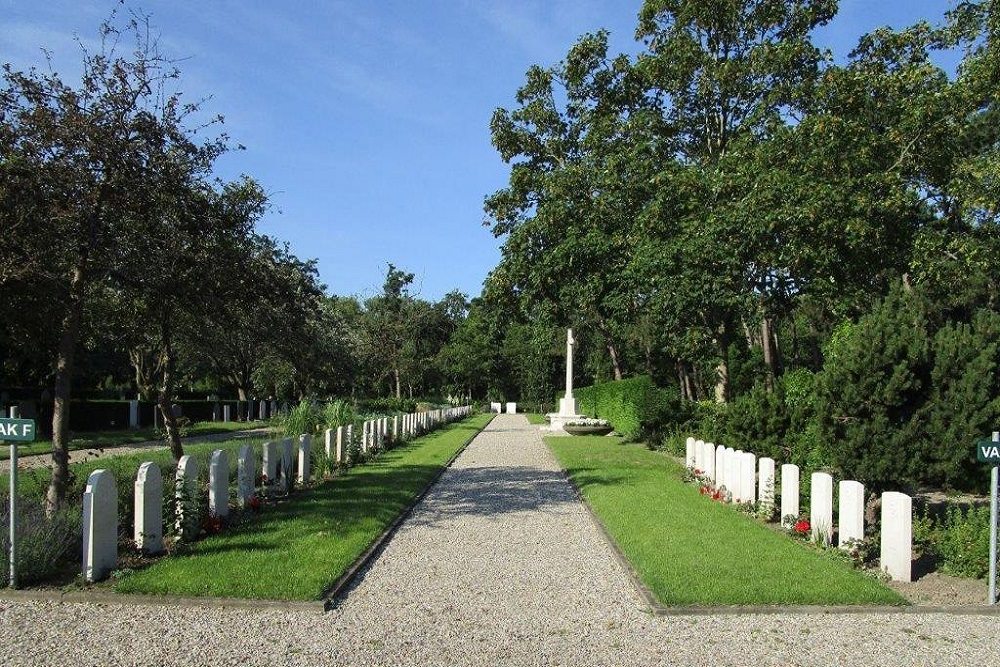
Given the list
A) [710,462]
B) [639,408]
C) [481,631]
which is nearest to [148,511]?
[481,631]

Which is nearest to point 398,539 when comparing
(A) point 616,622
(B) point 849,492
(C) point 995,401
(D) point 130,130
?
(A) point 616,622

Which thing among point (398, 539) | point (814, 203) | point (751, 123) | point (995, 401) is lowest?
point (398, 539)

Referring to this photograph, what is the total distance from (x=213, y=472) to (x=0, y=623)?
3.58 m

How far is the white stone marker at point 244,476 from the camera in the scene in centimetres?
1045

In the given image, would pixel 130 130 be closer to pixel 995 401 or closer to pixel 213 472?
pixel 213 472

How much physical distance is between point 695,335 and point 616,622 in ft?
52.3

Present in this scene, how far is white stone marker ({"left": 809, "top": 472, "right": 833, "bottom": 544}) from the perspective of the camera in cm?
877

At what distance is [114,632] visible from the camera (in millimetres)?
5742

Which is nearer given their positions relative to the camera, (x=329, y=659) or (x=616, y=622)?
(x=329, y=659)

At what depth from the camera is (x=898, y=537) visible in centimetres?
756

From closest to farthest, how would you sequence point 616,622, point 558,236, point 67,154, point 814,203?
1. point 616,622
2. point 67,154
3. point 814,203
4. point 558,236

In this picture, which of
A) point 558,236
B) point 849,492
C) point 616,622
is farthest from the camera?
point 558,236

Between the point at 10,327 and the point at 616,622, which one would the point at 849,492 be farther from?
the point at 10,327

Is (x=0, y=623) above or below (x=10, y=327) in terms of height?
below
